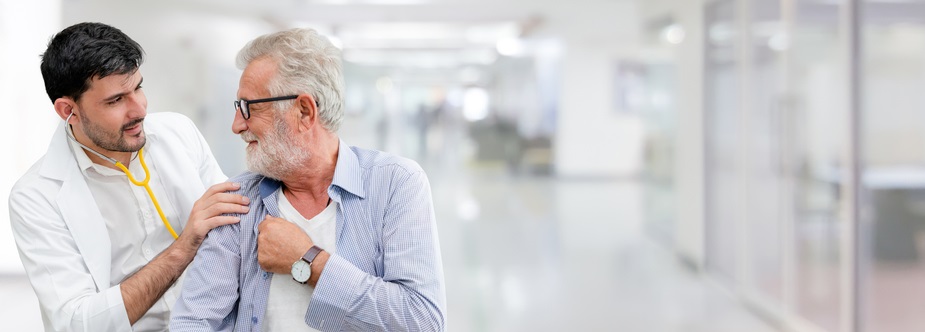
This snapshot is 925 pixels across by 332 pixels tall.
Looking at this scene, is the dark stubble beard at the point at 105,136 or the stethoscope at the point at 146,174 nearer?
the dark stubble beard at the point at 105,136

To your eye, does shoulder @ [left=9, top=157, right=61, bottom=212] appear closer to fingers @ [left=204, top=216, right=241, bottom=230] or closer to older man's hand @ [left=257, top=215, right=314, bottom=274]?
fingers @ [left=204, top=216, right=241, bottom=230]

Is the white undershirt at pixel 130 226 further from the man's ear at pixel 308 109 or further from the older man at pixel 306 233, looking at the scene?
the man's ear at pixel 308 109

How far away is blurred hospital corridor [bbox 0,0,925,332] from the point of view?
430 cm

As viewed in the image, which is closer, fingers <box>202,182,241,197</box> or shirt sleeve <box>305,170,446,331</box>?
shirt sleeve <box>305,170,446,331</box>

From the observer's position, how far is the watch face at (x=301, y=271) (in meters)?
1.55

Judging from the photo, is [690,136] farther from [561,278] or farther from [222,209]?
[222,209]

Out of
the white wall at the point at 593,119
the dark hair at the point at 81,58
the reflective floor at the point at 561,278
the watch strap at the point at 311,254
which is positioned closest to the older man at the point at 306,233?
the watch strap at the point at 311,254

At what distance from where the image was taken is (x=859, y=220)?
167 inches

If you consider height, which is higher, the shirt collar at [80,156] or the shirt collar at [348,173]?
the shirt collar at [80,156]

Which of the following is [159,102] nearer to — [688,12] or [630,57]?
[688,12]

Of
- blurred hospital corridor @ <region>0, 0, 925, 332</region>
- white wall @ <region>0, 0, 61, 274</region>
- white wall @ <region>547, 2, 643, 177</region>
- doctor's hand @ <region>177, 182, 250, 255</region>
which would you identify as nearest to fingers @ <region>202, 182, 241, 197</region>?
doctor's hand @ <region>177, 182, 250, 255</region>

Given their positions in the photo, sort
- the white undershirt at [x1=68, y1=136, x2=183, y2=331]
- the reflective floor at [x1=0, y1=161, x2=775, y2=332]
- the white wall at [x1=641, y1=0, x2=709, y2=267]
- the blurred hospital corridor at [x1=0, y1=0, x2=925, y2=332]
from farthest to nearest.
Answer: the white wall at [x1=641, y1=0, x2=709, y2=267] < the reflective floor at [x1=0, y1=161, x2=775, y2=332] < the blurred hospital corridor at [x1=0, y1=0, x2=925, y2=332] < the white undershirt at [x1=68, y1=136, x2=183, y2=331]

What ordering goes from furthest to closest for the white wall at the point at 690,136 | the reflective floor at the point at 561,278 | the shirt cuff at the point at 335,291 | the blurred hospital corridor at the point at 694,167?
the white wall at the point at 690,136, the reflective floor at the point at 561,278, the blurred hospital corridor at the point at 694,167, the shirt cuff at the point at 335,291

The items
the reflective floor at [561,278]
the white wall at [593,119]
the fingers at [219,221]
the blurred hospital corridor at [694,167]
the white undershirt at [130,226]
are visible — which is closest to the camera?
the fingers at [219,221]
